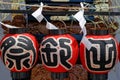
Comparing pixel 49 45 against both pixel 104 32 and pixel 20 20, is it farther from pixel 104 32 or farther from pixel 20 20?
pixel 20 20

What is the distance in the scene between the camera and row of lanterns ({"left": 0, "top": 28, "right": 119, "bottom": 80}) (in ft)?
2.93

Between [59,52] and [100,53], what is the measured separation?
0.51 ft

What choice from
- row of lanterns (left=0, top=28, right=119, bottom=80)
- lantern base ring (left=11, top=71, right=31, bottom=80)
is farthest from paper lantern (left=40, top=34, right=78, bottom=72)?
lantern base ring (left=11, top=71, right=31, bottom=80)

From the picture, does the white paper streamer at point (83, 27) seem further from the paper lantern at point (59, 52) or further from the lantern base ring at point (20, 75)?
the lantern base ring at point (20, 75)

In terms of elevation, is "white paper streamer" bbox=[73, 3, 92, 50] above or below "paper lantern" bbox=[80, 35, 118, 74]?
above

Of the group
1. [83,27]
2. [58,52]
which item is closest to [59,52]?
[58,52]

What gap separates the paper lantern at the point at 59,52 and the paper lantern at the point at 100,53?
5cm

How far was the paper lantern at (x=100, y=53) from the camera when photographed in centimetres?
89

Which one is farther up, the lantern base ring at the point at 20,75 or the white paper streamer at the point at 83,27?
the white paper streamer at the point at 83,27

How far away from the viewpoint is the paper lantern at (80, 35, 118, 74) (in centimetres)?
89

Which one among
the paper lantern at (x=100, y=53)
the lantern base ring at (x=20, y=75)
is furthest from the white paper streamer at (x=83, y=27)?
the lantern base ring at (x=20, y=75)

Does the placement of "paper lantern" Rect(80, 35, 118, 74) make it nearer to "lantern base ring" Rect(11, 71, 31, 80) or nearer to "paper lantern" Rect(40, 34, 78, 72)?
"paper lantern" Rect(40, 34, 78, 72)

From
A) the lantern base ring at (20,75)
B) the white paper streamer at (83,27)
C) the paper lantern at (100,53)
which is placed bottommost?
the lantern base ring at (20,75)

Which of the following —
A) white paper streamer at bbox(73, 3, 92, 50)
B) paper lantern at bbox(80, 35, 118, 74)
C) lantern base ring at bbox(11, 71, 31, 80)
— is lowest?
lantern base ring at bbox(11, 71, 31, 80)
